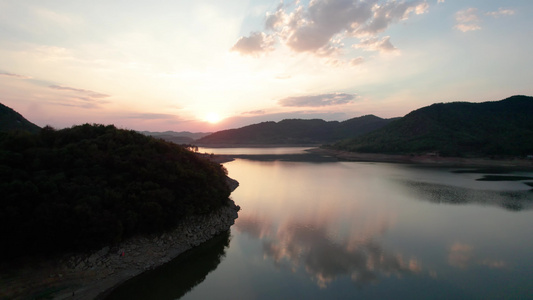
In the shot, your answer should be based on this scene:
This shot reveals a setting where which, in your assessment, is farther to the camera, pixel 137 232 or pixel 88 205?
pixel 137 232

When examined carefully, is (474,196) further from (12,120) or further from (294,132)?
(294,132)

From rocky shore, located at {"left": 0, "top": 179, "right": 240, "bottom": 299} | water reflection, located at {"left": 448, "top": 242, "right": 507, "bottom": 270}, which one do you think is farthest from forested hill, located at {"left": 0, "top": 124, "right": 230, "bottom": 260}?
water reflection, located at {"left": 448, "top": 242, "right": 507, "bottom": 270}

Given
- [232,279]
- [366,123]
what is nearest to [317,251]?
[232,279]

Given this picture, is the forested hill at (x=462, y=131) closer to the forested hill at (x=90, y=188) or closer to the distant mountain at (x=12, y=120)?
the forested hill at (x=90, y=188)

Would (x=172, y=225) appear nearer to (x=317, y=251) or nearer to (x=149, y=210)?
(x=149, y=210)

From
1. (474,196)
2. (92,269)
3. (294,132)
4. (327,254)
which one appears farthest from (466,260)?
(294,132)

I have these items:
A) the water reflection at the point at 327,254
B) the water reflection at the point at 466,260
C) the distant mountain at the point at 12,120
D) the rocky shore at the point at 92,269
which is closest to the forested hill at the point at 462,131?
the water reflection at the point at 466,260
